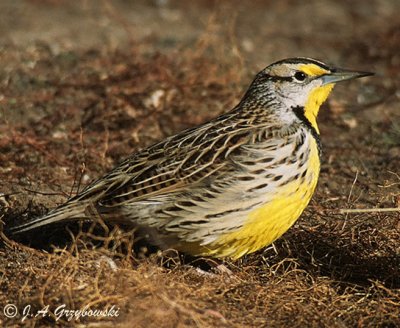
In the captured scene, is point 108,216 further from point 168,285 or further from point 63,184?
point 63,184

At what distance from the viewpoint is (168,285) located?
165 inches

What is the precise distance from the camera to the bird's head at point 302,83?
4.92 meters

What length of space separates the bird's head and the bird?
0.19 metres

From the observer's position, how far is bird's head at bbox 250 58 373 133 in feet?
16.1

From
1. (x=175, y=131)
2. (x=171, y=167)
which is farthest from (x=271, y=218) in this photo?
(x=175, y=131)

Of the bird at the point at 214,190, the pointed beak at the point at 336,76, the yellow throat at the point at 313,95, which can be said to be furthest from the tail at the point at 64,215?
the pointed beak at the point at 336,76

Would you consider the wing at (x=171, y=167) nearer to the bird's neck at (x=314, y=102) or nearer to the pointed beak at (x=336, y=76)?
the bird's neck at (x=314, y=102)

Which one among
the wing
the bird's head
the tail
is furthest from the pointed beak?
the tail

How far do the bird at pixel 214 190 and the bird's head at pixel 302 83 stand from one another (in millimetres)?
193

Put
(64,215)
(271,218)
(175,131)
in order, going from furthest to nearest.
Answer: (175,131)
(64,215)
(271,218)

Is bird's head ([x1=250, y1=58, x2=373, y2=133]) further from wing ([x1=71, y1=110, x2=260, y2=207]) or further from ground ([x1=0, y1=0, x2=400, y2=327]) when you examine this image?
ground ([x1=0, y1=0, x2=400, y2=327])

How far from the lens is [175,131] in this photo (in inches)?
273

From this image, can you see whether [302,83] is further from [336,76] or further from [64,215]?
[64,215]

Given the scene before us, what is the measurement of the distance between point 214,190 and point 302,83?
3.04 ft
